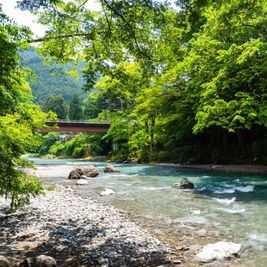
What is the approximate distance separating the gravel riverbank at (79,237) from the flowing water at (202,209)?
87 cm

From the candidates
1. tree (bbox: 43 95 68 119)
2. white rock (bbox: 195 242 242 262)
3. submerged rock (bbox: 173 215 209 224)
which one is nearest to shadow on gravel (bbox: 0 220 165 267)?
white rock (bbox: 195 242 242 262)

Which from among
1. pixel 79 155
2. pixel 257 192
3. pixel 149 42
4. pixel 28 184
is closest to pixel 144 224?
pixel 28 184

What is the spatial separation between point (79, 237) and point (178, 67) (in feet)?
73.4

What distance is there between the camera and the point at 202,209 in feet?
40.3

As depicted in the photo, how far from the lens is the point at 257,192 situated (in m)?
15.9

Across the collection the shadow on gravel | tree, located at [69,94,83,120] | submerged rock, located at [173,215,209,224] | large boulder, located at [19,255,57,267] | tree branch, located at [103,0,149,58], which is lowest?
the shadow on gravel

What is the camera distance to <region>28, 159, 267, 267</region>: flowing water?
8750mm

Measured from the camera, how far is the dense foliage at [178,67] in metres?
9.19

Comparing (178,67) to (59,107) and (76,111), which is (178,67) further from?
(59,107)

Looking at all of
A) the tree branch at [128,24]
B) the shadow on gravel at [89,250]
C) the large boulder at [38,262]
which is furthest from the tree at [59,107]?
the large boulder at [38,262]

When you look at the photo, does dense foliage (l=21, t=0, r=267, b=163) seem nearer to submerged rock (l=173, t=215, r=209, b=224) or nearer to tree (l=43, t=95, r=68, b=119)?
submerged rock (l=173, t=215, r=209, b=224)

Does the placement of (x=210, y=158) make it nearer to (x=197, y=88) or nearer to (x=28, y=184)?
(x=197, y=88)

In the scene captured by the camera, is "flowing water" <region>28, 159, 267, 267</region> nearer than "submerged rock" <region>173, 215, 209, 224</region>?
Yes

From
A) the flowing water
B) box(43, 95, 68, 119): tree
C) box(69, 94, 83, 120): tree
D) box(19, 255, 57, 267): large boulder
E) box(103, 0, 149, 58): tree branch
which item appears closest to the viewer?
box(19, 255, 57, 267): large boulder
